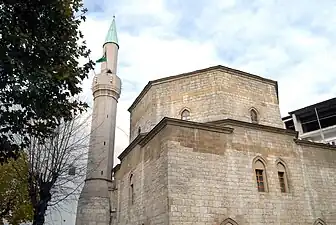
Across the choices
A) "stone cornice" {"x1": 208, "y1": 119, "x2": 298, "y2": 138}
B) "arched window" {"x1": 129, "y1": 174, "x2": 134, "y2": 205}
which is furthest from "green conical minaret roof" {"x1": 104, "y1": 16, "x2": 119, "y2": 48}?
"stone cornice" {"x1": 208, "y1": 119, "x2": 298, "y2": 138}

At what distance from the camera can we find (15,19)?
4734 mm

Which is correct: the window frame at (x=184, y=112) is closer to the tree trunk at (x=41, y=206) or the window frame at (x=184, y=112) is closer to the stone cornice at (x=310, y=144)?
the stone cornice at (x=310, y=144)

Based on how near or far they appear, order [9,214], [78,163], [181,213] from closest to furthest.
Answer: [181,213]
[78,163]
[9,214]

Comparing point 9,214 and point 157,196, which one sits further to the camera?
point 9,214

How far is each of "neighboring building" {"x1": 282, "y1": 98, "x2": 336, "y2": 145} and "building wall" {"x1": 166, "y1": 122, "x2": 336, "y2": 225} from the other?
823 centimetres

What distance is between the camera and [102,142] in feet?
48.9

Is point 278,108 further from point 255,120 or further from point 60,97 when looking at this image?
point 60,97

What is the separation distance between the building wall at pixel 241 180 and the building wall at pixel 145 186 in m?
0.49

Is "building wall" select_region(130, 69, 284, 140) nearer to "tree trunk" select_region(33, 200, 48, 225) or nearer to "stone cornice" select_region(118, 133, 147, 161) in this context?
"stone cornice" select_region(118, 133, 147, 161)

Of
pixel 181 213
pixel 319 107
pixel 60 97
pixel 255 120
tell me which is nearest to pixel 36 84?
pixel 60 97

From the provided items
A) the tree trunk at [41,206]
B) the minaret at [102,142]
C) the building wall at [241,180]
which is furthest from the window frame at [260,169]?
the minaret at [102,142]

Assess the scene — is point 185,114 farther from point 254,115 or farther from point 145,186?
point 145,186

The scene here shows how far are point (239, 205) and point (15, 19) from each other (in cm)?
790

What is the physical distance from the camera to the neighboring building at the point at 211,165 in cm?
918
